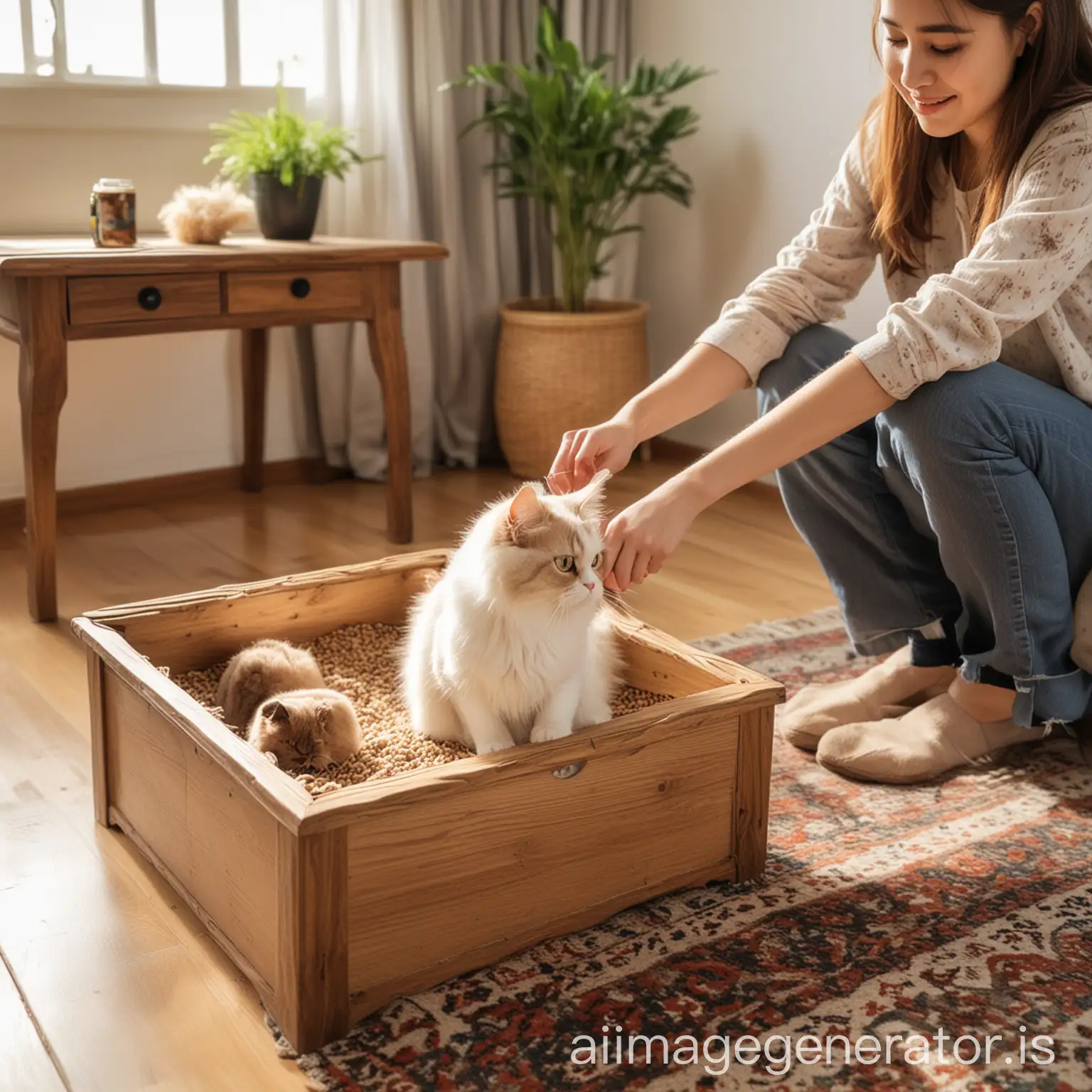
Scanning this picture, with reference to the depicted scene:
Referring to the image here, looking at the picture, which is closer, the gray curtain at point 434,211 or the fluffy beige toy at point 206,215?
the fluffy beige toy at point 206,215

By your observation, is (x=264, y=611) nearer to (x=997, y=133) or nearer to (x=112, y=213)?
(x=112, y=213)

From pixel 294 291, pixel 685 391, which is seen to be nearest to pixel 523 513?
pixel 685 391

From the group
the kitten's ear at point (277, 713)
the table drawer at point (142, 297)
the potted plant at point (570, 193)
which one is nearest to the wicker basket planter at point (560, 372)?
the potted plant at point (570, 193)

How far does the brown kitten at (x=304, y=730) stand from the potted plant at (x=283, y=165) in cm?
149

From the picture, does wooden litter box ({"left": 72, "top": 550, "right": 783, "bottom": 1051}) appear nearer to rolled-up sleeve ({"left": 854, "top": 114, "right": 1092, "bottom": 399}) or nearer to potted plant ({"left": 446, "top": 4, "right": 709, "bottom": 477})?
rolled-up sleeve ({"left": 854, "top": 114, "right": 1092, "bottom": 399})

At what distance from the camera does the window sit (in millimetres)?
2727

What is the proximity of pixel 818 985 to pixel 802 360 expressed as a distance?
2.77 feet

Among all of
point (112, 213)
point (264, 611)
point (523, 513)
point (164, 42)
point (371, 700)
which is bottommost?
point (371, 700)

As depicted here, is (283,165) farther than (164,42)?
No

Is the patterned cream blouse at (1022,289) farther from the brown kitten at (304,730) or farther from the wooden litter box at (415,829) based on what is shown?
the brown kitten at (304,730)

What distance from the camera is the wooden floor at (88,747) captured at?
1153mm

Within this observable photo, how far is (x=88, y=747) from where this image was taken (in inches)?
69.4

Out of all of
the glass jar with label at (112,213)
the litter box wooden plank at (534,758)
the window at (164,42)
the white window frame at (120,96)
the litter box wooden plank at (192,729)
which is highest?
the window at (164,42)

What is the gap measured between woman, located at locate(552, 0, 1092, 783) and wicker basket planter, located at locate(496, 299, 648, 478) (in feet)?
4.42
